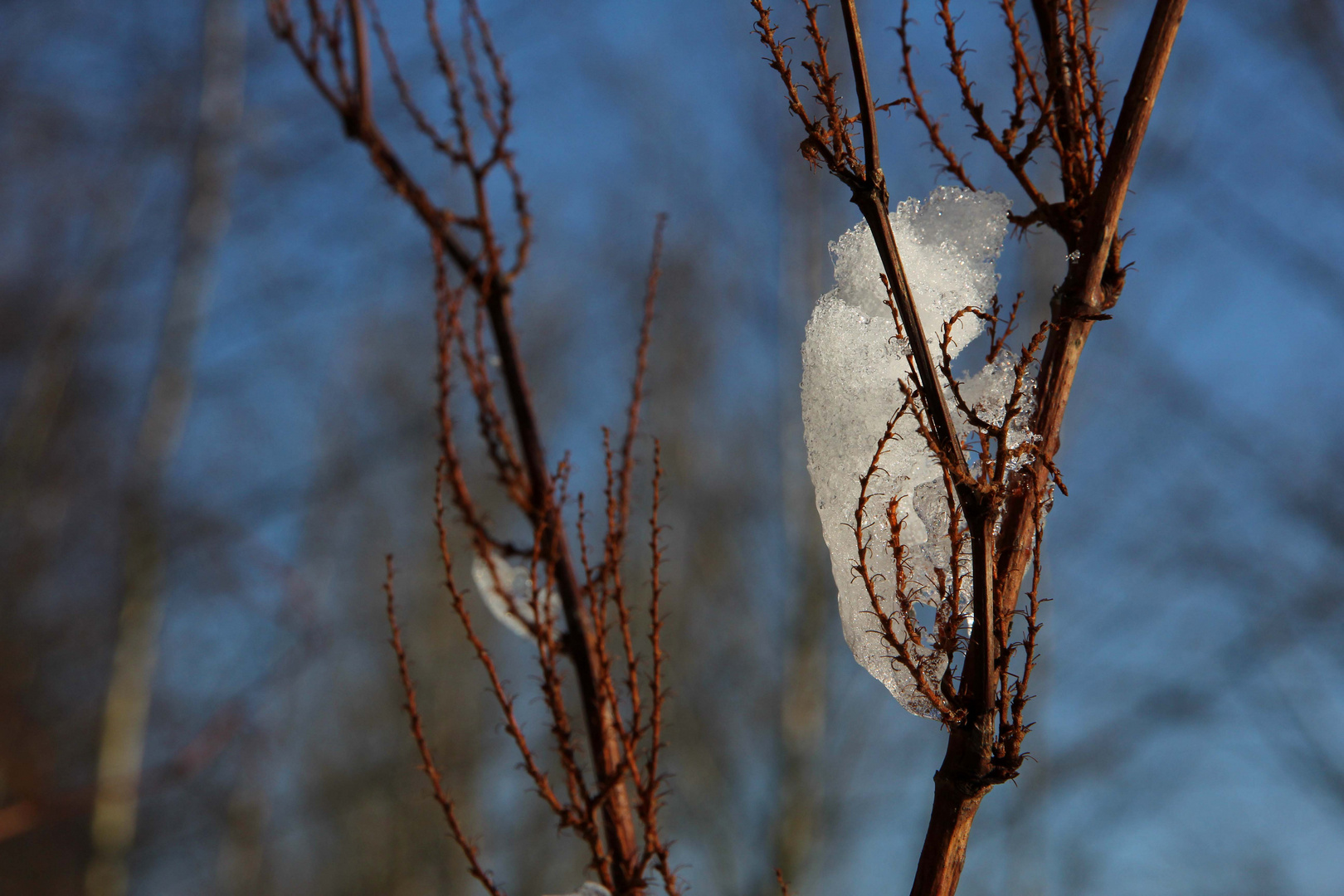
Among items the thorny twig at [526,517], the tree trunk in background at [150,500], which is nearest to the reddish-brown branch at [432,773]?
the thorny twig at [526,517]

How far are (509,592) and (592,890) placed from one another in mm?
356

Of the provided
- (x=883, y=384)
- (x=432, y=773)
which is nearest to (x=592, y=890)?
(x=432, y=773)

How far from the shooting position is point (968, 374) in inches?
32.8

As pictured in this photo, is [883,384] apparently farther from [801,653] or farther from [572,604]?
[801,653]

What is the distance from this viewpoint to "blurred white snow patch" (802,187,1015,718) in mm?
780

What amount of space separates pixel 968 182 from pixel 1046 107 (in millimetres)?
94

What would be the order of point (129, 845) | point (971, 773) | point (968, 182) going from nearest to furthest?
point (971, 773)
point (968, 182)
point (129, 845)

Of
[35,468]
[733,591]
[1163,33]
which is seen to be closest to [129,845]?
[35,468]

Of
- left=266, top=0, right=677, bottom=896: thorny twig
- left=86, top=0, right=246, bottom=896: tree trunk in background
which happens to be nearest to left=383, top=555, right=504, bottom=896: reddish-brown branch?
left=266, top=0, right=677, bottom=896: thorny twig

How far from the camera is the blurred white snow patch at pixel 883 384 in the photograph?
0.78m

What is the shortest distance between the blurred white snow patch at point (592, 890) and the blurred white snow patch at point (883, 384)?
1.29 ft

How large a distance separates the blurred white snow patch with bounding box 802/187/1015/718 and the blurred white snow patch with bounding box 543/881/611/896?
392mm

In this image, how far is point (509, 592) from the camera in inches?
40.9

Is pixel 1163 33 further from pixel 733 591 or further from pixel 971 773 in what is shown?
pixel 733 591
